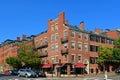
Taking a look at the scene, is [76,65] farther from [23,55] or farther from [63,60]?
[23,55]

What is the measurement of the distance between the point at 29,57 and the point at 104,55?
21435 millimetres

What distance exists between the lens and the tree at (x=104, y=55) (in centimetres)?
7689

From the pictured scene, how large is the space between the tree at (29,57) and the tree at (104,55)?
17204mm

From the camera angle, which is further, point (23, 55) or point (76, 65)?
point (23, 55)

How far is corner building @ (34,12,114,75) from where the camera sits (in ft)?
237

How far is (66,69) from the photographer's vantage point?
7288 centimetres

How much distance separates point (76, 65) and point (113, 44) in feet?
67.1

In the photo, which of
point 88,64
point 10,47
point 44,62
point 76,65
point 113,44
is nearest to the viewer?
point 76,65

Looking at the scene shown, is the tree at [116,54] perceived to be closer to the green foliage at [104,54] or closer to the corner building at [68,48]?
the green foliage at [104,54]

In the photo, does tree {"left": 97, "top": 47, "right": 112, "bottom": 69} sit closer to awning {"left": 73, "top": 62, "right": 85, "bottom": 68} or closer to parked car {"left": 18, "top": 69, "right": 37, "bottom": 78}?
awning {"left": 73, "top": 62, "right": 85, "bottom": 68}

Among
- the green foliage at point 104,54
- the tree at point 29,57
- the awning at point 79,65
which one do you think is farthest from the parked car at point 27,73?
the green foliage at point 104,54

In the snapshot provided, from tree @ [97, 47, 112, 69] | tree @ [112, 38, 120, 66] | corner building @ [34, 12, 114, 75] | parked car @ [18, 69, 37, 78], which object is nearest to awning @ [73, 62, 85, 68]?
corner building @ [34, 12, 114, 75]

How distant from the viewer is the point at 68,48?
71.9 metres

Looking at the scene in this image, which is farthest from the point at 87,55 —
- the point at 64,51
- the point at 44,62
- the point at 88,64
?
the point at 44,62
